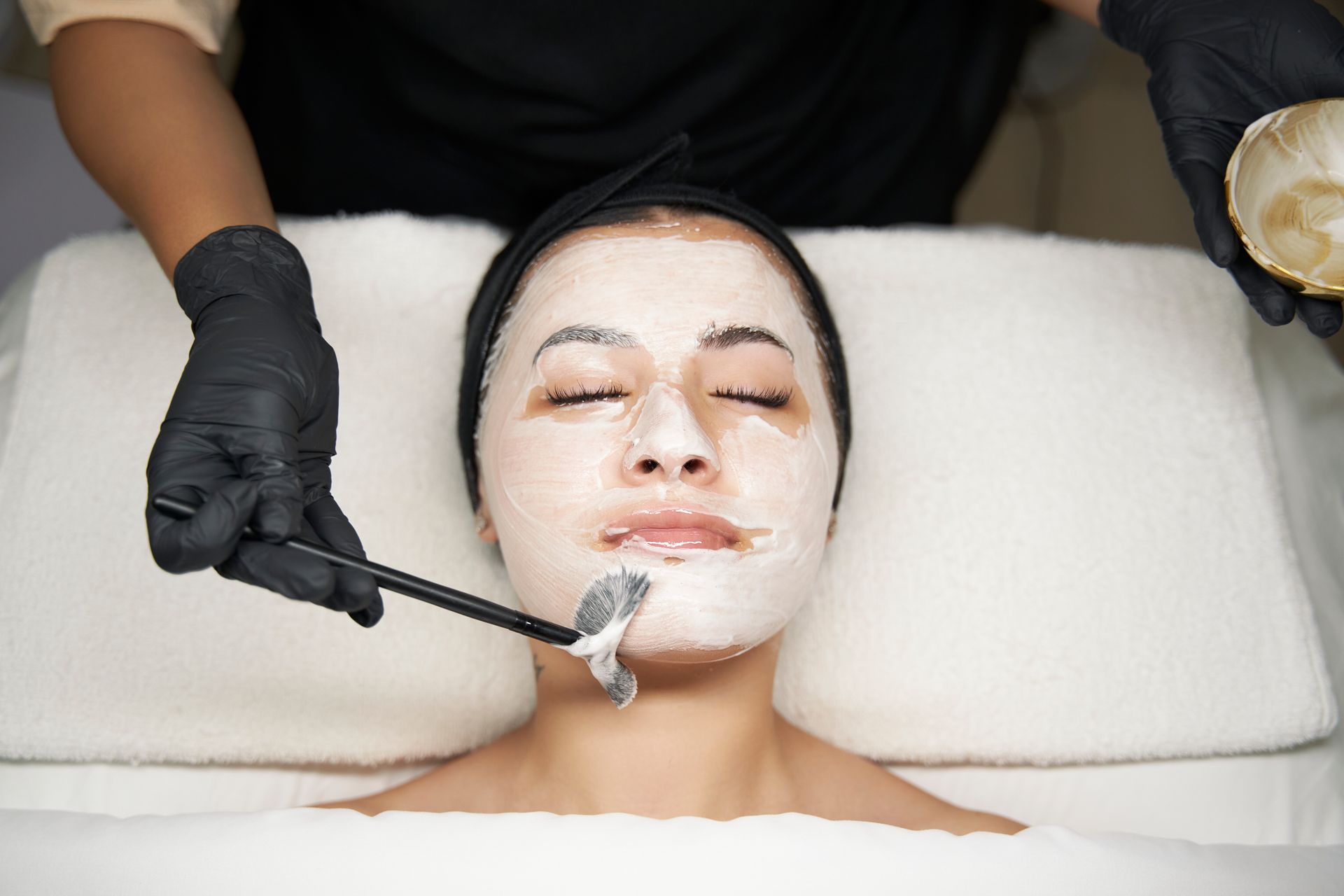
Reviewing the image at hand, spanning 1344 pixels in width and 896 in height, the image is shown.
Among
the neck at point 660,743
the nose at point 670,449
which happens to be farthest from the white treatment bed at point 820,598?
the nose at point 670,449

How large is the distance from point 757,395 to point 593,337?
A: 19 centimetres

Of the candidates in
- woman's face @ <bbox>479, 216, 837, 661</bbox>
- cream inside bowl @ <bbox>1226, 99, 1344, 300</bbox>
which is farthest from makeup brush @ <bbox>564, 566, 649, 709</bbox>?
cream inside bowl @ <bbox>1226, 99, 1344, 300</bbox>

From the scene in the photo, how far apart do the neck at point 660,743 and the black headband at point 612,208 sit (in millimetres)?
292

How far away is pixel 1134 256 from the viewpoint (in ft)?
5.22

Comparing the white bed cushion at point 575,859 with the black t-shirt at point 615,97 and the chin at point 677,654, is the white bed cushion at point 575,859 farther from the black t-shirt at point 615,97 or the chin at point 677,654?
the black t-shirt at point 615,97

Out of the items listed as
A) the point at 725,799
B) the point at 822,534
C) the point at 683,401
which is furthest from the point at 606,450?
the point at 725,799

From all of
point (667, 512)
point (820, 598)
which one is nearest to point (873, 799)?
point (820, 598)

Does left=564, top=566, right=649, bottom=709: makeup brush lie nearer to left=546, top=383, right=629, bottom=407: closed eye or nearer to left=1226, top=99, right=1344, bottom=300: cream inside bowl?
left=546, top=383, right=629, bottom=407: closed eye

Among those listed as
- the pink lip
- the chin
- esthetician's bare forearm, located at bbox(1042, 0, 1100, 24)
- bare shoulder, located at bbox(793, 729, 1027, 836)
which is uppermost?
esthetician's bare forearm, located at bbox(1042, 0, 1100, 24)

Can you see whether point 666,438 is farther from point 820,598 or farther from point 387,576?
point 820,598

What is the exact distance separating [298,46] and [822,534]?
41.9 inches

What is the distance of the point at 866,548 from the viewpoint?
1418 millimetres

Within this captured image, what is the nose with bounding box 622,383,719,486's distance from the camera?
1.00m

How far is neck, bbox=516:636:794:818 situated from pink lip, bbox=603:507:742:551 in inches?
6.7
